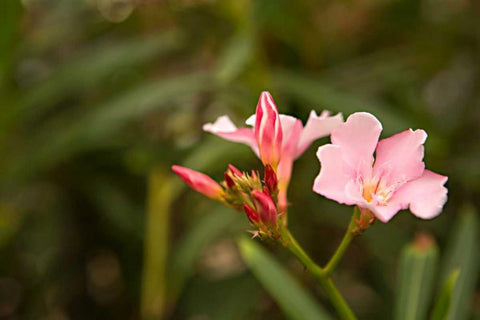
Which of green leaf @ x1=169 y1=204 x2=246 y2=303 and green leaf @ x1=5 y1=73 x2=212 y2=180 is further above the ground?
green leaf @ x1=5 y1=73 x2=212 y2=180

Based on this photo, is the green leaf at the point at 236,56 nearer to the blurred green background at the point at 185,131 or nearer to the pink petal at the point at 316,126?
the blurred green background at the point at 185,131

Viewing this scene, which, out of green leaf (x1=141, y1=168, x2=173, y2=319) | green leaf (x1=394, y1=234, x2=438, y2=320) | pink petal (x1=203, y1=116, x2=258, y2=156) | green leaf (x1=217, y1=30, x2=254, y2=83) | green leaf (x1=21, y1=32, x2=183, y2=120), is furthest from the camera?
green leaf (x1=21, y1=32, x2=183, y2=120)

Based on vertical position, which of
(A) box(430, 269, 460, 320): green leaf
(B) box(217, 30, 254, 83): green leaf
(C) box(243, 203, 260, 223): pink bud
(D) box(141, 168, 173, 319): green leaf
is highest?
(C) box(243, 203, 260, 223): pink bud

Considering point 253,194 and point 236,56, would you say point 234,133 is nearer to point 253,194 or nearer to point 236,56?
point 253,194

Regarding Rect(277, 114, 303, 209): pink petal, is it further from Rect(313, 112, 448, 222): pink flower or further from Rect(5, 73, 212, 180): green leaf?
Rect(5, 73, 212, 180): green leaf

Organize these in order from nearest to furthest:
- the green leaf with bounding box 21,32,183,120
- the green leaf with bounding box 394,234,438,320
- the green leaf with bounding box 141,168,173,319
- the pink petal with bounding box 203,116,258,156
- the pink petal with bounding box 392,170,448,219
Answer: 1. the pink petal with bounding box 392,170,448,219
2. the pink petal with bounding box 203,116,258,156
3. the green leaf with bounding box 394,234,438,320
4. the green leaf with bounding box 141,168,173,319
5. the green leaf with bounding box 21,32,183,120

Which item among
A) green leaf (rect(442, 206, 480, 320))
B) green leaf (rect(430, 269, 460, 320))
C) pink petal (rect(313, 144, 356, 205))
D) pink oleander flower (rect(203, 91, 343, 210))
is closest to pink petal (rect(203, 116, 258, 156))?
pink oleander flower (rect(203, 91, 343, 210))

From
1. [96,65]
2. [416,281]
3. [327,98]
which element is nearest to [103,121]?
[96,65]

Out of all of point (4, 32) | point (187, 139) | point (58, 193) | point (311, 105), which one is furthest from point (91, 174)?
point (311, 105)
